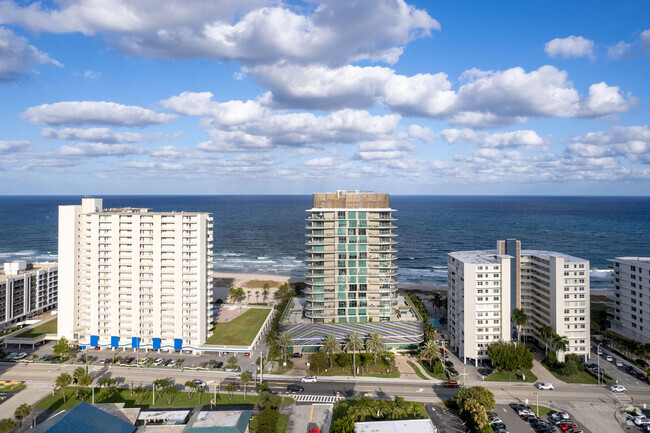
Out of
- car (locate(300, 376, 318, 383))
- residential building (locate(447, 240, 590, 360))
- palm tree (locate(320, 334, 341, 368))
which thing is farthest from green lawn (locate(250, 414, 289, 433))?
residential building (locate(447, 240, 590, 360))

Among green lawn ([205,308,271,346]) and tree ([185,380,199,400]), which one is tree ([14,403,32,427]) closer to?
tree ([185,380,199,400])

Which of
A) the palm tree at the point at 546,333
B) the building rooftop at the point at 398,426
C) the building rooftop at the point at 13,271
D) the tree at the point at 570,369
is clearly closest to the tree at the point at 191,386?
the building rooftop at the point at 398,426

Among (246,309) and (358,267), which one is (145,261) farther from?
(358,267)

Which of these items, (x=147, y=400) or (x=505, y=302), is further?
(x=505, y=302)

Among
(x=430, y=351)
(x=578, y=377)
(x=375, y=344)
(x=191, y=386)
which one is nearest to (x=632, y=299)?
(x=578, y=377)

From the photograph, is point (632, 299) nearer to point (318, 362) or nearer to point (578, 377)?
point (578, 377)

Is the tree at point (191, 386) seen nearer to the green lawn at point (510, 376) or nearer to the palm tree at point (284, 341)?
the palm tree at point (284, 341)

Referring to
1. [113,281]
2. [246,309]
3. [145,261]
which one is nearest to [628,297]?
[246,309]
